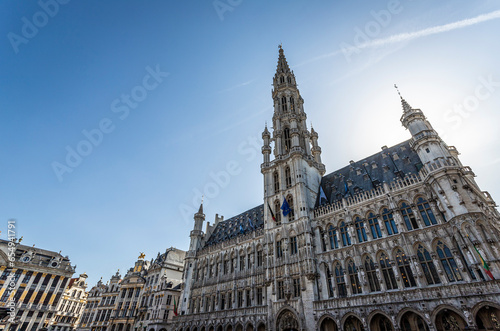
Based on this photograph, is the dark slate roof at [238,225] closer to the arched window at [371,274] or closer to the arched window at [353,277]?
the arched window at [353,277]

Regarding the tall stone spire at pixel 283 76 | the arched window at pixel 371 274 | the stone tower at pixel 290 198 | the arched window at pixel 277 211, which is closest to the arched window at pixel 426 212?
the arched window at pixel 371 274

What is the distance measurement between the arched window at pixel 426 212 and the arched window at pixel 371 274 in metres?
6.78

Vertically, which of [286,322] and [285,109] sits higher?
[285,109]

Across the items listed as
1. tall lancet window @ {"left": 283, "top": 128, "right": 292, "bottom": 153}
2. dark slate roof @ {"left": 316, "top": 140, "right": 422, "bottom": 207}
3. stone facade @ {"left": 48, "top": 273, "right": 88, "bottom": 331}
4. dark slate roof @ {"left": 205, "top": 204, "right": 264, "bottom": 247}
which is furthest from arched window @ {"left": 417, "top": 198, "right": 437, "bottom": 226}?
stone facade @ {"left": 48, "top": 273, "right": 88, "bottom": 331}

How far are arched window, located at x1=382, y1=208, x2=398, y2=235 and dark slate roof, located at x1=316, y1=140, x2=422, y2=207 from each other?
4.48m

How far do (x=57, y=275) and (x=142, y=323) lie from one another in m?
25.8

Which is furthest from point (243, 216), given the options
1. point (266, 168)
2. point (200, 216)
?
point (266, 168)

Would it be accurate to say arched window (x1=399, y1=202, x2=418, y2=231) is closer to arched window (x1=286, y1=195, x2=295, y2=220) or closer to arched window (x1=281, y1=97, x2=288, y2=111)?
arched window (x1=286, y1=195, x2=295, y2=220)

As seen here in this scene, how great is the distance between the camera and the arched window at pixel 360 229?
28275 millimetres

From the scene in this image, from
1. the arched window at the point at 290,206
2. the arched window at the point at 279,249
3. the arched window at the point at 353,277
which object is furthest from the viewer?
the arched window at the point at 290,206

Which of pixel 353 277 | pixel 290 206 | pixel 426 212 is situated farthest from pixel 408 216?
pixel 290 206

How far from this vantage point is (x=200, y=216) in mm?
53219

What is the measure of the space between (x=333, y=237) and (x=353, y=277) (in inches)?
200

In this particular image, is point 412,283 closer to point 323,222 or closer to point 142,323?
point 323,222
